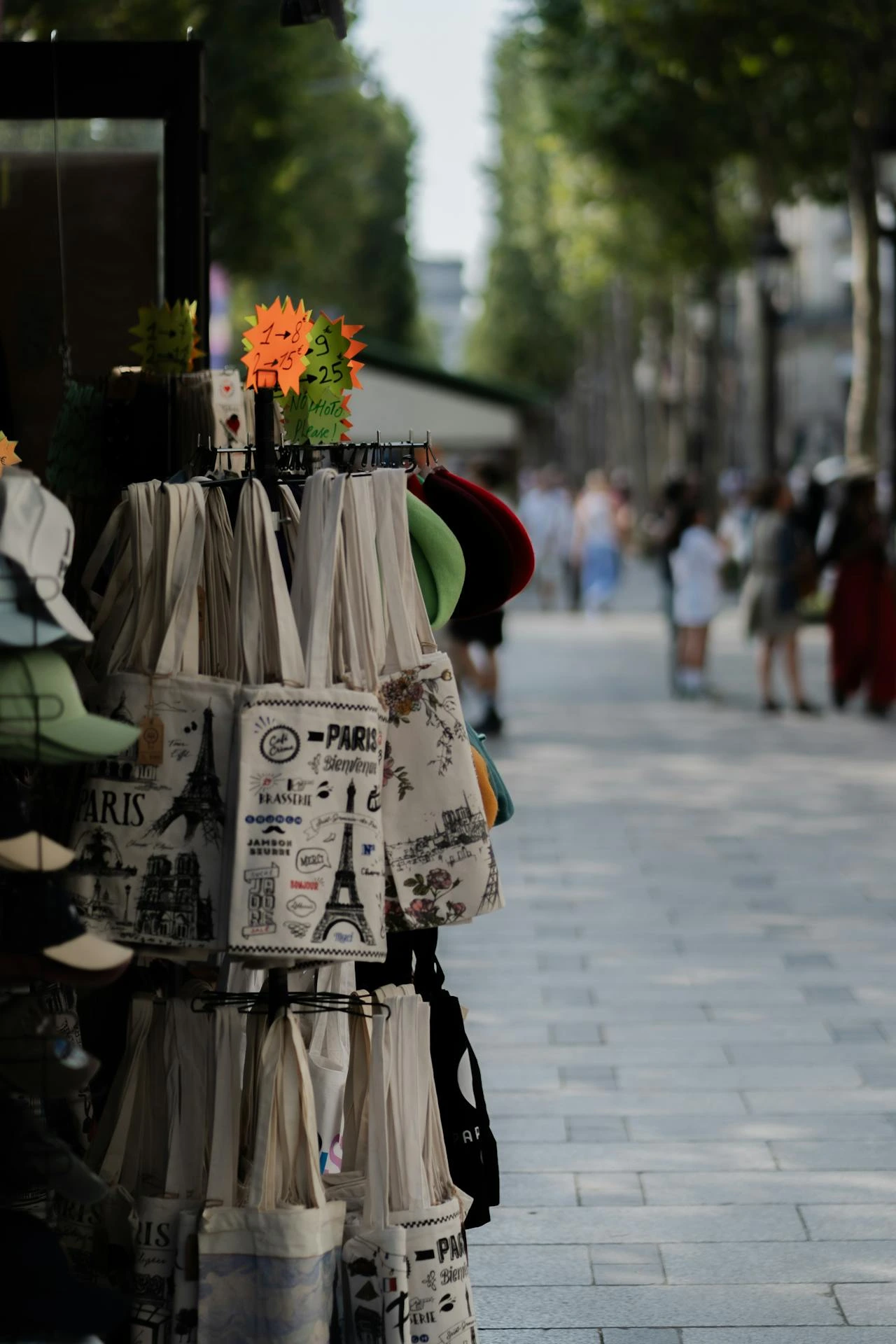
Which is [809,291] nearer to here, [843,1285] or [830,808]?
[830,808]

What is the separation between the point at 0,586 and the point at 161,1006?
3.05 ft

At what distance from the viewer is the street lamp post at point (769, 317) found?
2247cm

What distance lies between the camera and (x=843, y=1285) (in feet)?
13.3

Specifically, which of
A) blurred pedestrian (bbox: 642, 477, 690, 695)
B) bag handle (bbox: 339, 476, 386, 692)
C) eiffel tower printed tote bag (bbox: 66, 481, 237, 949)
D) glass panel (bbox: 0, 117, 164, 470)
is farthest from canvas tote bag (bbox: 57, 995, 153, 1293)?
blurred pedestrian (bbox: 642, 477, 690, 695)

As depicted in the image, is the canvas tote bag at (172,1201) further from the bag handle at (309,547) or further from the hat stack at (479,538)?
the hat stack at (479,538)

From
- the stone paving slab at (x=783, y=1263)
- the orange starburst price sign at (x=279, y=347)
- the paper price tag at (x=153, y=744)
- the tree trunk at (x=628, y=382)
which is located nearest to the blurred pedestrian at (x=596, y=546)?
the stone paving slab at (x=783, y=1263)

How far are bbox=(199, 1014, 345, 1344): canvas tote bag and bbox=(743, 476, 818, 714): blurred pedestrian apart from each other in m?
10.7

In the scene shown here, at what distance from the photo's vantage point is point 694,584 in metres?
14.6

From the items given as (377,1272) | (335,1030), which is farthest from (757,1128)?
(377,1272)

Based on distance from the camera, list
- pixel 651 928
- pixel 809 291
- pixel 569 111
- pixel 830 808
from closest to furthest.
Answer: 1. pixel 651 928
2. pixel 830 808
3. pixel 569 111
4. pixel 809 291

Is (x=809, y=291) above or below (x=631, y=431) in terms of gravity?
above

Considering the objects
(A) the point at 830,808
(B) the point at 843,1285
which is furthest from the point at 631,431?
(B) the point at 843,1285

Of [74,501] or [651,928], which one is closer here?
[74,501]

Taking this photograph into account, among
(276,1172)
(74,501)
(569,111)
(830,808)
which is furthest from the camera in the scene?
(569,111)
